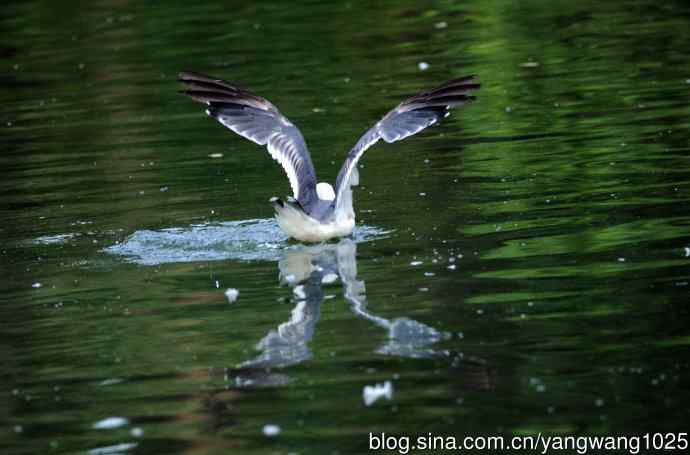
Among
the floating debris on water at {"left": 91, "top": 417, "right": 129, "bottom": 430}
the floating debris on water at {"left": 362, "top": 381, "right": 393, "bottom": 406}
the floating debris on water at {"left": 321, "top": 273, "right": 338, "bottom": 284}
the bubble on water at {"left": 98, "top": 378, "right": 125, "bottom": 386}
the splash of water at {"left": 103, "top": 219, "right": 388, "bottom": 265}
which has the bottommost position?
the floating debris on water at {"left": 362, "top": 381, "right": 393, "bottom": 406}

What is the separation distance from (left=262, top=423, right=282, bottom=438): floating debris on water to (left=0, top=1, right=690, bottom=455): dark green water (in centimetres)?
8

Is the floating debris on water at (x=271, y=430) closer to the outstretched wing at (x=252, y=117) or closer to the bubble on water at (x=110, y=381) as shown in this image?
the bubble on water at (x=110, y=381)


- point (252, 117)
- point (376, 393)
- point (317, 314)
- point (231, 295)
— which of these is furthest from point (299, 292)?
point (252, 117)

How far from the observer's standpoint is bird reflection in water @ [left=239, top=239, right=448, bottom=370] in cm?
819

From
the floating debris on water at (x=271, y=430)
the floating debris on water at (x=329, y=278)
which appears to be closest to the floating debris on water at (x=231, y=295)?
the floating debris on water at (x=329, y=278)

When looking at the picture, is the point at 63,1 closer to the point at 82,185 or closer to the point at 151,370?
the point at 82,185

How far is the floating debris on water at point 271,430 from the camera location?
7.03 m

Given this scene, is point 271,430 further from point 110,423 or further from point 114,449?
point 110,423

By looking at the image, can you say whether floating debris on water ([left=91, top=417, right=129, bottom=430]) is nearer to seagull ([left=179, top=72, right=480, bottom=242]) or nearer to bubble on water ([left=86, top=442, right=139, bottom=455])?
bubble on water ([left=86, top=442, right=139, bottom=455])

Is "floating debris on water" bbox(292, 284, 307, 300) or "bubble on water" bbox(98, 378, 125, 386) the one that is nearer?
"bubble on water" bbox(98, 378, 125, 386)

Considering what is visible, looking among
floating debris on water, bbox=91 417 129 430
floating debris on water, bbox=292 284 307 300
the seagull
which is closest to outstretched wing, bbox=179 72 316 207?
the seagull

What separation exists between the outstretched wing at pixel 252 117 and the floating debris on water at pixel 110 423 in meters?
4.70

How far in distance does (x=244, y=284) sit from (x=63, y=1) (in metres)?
21.9

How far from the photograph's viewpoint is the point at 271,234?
11625 mm
